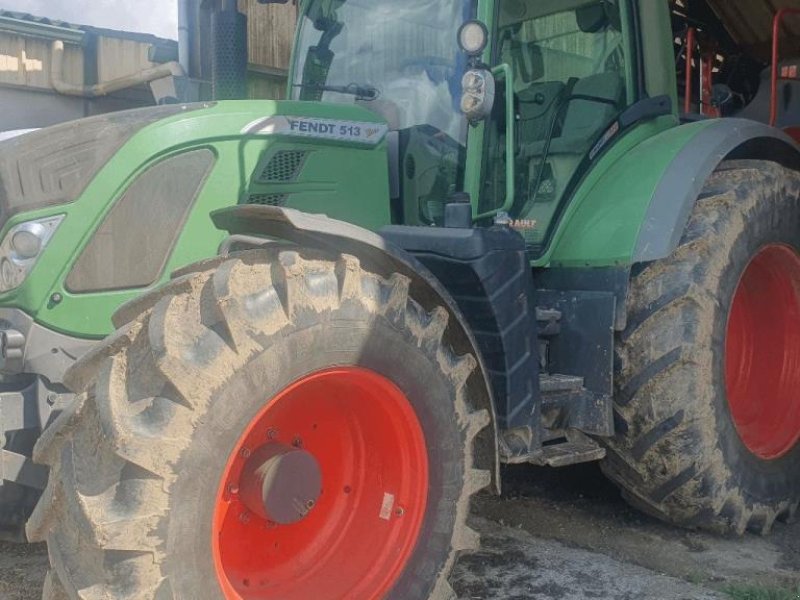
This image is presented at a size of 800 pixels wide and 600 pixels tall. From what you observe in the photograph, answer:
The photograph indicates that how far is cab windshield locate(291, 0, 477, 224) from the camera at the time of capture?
3.36 metres

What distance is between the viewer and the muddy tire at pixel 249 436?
6.56ft

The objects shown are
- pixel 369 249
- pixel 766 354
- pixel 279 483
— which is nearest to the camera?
pixel 279 483

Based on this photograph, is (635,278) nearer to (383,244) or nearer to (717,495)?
(717,495)

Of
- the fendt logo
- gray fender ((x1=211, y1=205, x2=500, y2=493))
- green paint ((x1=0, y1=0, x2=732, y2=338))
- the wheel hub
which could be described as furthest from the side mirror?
the wheel hub

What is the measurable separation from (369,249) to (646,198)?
1.37 metres

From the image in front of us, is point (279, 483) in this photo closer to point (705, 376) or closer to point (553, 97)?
point (705, 376)

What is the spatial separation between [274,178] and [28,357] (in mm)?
1049

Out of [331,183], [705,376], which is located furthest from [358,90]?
[705,376]

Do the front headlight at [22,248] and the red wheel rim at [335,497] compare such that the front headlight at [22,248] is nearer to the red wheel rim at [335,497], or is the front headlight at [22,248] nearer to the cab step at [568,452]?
the red wheel rim at [335,497]

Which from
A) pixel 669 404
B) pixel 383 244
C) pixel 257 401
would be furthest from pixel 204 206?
pixel 669 404

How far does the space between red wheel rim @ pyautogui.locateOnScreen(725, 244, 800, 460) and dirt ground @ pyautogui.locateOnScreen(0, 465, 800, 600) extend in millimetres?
446

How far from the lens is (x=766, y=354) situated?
403 centimetres

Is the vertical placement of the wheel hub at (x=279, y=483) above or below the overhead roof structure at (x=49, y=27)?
below

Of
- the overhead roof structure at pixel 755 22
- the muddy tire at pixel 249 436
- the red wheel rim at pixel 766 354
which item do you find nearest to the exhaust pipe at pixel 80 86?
Answer: the overhead roof structure at pixel 755 22
